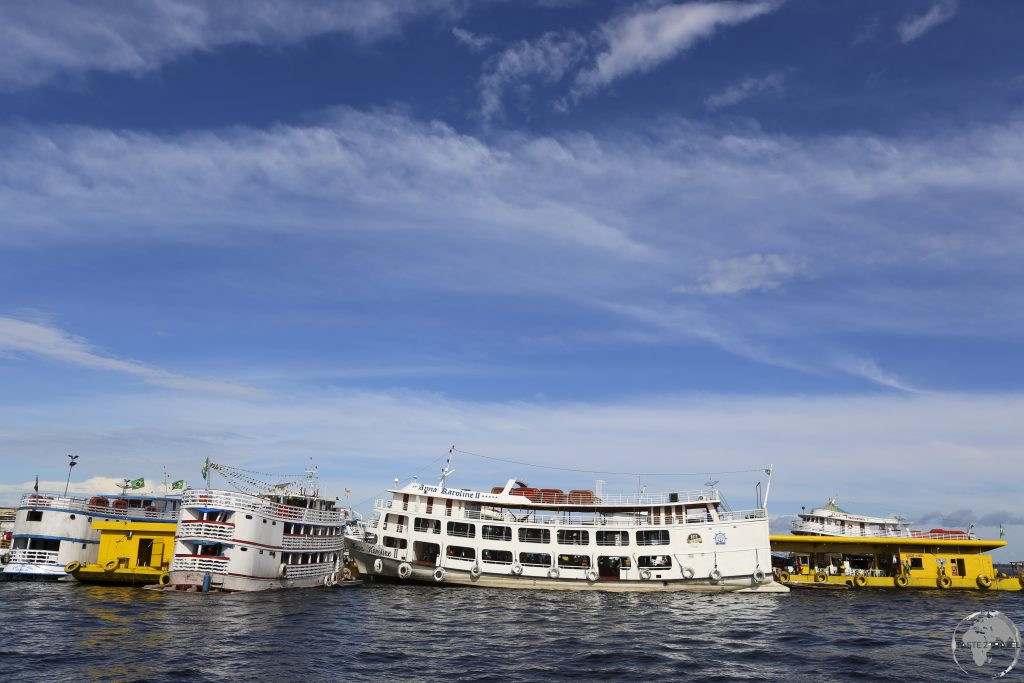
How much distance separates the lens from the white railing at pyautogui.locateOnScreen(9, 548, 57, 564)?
4759cm

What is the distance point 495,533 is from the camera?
175 feet

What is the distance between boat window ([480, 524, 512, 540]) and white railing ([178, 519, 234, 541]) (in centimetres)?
1905

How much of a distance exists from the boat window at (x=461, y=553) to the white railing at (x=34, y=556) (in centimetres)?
2785

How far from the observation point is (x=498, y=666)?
2495 cm

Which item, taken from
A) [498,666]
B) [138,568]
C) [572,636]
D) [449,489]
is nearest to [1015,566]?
[449,489]

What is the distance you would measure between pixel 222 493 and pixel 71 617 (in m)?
10.9

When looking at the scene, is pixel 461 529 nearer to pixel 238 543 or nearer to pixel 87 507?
pixel 238 543

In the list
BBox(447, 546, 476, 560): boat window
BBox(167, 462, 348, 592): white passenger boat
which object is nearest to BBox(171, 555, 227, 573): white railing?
BBox(167, 462, 348, 592): white passenger boat

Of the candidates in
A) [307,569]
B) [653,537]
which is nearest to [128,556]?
[307,569]

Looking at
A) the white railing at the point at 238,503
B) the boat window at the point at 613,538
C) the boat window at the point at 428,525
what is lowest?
the boat window at the point at 613,538

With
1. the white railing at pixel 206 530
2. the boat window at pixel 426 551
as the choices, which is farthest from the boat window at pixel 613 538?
the white railing at pixel 206 530

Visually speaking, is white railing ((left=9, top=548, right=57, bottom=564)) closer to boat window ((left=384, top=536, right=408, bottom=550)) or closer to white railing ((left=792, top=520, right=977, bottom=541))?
boat window ((left=384, top=536, right=408, bottom=550))

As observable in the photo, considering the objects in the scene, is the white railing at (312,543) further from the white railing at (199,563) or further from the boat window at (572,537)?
the boat window at (572,537)

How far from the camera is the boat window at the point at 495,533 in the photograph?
52.9 metres
